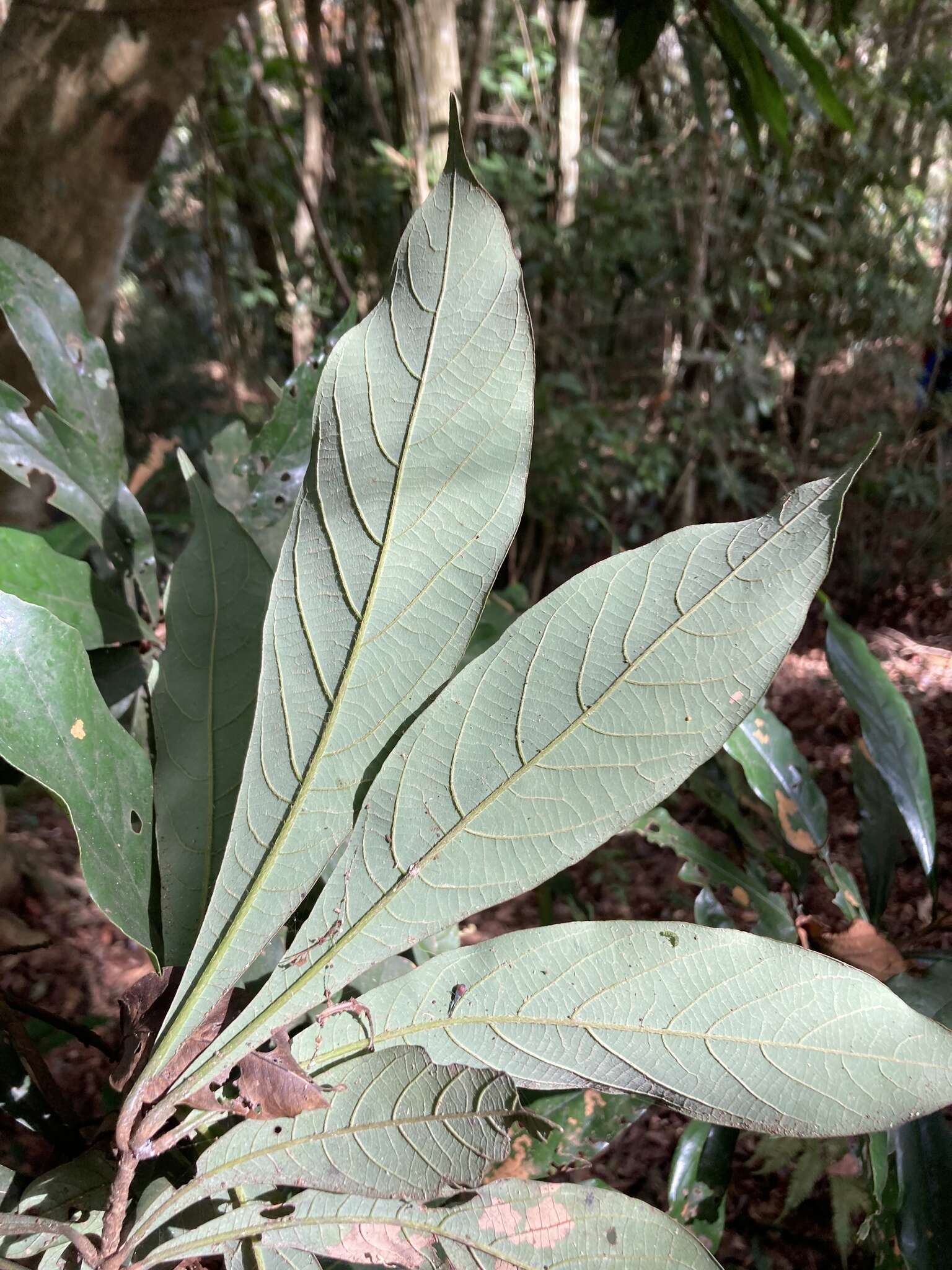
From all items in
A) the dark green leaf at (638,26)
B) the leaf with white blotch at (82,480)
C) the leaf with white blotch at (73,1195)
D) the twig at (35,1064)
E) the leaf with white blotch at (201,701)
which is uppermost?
the dark green leaf at (638,26)

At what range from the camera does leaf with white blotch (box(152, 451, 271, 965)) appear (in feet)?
1.44

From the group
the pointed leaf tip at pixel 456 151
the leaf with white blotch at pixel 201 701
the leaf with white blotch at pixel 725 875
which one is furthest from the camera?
the leaf with white blotch at pixel 725 875

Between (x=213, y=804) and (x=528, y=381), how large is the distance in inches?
11.6

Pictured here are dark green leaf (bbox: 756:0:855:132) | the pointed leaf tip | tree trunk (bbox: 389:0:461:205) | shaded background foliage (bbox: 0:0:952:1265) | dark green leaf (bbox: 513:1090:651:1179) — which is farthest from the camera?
shaded background foliage (bbox: 0:0:952:1265)

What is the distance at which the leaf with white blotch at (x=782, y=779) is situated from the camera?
767 millimetres

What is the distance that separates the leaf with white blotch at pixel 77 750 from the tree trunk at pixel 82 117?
1.81ft

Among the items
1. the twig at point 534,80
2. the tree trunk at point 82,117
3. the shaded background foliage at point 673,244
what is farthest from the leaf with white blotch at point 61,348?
the twig at point 534,80

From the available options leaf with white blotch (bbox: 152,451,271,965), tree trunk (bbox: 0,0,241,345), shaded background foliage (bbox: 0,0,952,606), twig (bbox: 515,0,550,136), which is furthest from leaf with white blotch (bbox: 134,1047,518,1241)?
twig (bbox: 515,0,550,136)

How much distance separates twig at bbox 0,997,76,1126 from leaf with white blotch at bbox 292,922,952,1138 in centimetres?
20

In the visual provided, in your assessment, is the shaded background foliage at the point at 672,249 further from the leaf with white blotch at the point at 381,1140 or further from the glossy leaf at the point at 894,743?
the leaf with white blotch at the point at 381,1140

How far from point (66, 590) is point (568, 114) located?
259cm

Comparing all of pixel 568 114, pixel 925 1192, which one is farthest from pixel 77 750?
pixel 568 114

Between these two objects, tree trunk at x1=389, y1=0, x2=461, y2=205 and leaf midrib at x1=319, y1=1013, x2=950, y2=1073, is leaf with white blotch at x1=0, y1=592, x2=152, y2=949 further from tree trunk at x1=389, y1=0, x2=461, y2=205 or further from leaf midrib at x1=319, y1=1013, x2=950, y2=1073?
tree trunk at x1=389, y1=0, x2=461, y2=205

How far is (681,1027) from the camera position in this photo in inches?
15.1
